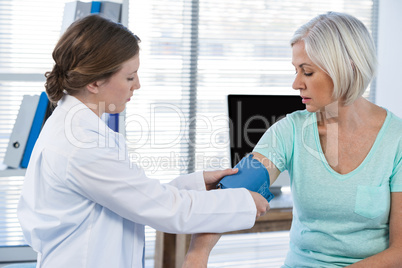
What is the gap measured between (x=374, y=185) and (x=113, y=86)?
738mm

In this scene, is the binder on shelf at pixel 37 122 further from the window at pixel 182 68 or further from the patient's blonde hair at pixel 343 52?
the patient's blonde hair at pixel 343 52

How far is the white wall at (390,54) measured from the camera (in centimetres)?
307

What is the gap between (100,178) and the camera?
3.43 feet

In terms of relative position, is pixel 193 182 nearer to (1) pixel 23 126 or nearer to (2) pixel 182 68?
(1) pixel 23 126

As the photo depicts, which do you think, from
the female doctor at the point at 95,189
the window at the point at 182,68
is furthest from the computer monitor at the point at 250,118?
the female doctor at the point at 95,189

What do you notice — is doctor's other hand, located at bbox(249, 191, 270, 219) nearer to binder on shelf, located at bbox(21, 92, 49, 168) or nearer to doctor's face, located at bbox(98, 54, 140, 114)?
doctor's face, located at bbox(98, 54, 140, 114)

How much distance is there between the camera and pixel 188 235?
1910 mm

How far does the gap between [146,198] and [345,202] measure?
21.1 inches

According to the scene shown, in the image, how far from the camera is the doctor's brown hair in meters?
1.16

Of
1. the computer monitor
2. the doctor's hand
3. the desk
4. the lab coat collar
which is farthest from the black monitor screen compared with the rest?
the lab coat collar

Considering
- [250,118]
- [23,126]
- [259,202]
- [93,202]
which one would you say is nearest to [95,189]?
[93,202]

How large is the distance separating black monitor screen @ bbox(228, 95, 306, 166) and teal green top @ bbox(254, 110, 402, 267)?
2.95 feet

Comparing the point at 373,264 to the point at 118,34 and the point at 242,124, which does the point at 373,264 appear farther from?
the point at 242,124

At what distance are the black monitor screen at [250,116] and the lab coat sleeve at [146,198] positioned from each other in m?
1.02
